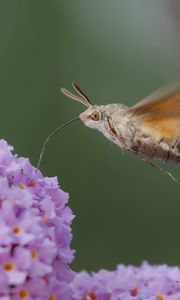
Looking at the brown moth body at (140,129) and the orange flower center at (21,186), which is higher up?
the brown moth body at (140,129)

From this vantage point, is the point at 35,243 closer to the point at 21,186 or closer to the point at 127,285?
the point at 21,186

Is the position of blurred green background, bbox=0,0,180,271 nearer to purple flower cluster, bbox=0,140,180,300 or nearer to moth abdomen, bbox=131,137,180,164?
moth abdomen, bbox=131,137,180,164

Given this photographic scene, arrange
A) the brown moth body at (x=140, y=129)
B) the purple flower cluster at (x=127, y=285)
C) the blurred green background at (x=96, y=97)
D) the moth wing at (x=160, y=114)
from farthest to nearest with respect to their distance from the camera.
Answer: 1. the blurred green background at (x=96, y=97)
2. the brown moth body at (x=140, y=129)
3. the moth wing at (x=160, y=114)
4. the purple flower cluster at (x=127, y=285)

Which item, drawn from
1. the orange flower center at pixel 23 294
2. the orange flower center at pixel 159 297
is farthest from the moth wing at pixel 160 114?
the orange flower center at pixel 23 294

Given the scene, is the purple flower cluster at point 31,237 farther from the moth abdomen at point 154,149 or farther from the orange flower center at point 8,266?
the moth abdomen at point 154,149

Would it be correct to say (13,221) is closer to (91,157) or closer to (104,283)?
(104,283)

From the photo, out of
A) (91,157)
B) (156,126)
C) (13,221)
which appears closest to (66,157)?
(91,157)

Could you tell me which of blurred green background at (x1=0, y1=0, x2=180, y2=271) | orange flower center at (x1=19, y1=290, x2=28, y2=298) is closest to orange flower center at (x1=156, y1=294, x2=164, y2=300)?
orange flower center at (x1=19, y1=290, x2=28, y2=298)
